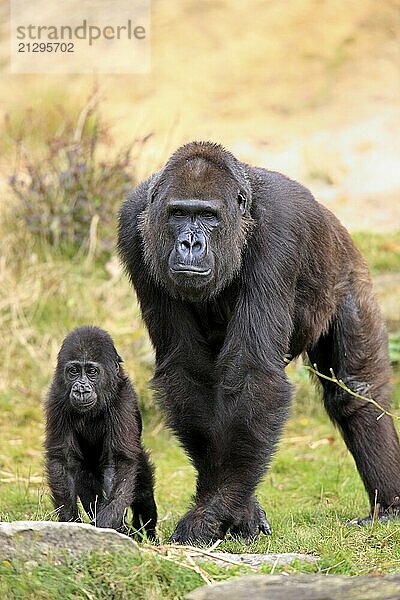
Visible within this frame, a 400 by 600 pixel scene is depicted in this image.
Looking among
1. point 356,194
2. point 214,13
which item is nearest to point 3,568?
point 356,194

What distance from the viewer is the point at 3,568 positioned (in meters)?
4.23

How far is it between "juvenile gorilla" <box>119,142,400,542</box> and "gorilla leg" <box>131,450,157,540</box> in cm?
40

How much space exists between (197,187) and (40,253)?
552 cm

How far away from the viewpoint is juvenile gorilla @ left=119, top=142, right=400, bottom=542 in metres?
5.38

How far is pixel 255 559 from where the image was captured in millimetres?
4719

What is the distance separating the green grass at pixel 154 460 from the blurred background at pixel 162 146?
0.08 feet

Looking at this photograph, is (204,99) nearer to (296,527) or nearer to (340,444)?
(340,444)

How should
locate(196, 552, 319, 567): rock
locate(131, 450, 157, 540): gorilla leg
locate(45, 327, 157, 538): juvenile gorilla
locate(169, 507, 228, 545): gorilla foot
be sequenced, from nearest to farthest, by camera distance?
locate(196, 552, 319, 567): rock
locate(169, 507, 228, 545): gorilla foot
locate(45, 327, 157, 538): juvenile gorilla
locate(131, 450, 157, 540): gorilla leg

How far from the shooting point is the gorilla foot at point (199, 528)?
207 inches

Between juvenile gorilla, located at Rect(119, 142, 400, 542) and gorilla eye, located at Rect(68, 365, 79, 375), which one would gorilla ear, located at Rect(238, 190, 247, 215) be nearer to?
juvenile gorilla, located at Rect(119, 142, 400, 542)

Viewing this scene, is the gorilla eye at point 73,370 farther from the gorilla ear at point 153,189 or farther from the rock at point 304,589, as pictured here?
the rock at point 304,589

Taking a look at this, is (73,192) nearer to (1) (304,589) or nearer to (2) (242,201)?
(2) (242,201)

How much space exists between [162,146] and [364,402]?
28.6 feet

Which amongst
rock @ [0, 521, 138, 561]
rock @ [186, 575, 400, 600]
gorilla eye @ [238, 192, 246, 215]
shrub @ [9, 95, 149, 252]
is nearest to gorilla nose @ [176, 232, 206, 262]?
gorilla eye @ [238, 192, 246, 215]
